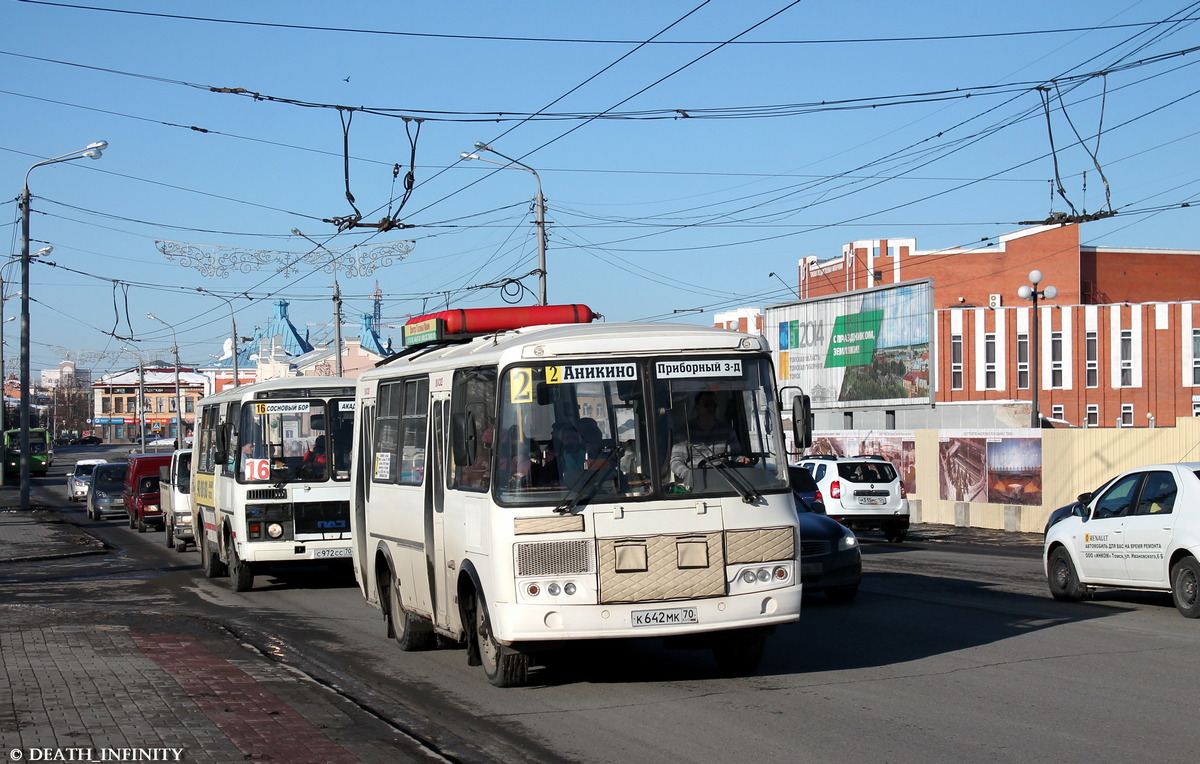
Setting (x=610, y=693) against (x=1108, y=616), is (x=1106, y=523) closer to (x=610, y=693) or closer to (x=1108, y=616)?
(x=1108, y=616)

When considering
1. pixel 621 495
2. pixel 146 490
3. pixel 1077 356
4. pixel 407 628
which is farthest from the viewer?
pixel 1077 356

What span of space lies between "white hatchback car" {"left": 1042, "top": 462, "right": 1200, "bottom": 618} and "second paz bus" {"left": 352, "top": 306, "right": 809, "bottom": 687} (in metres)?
5.59

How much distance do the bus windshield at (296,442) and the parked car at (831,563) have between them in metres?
6.50

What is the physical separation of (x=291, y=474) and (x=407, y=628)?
622 cm

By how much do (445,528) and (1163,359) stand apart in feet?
180

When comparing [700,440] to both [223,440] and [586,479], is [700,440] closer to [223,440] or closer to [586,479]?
[586,479]

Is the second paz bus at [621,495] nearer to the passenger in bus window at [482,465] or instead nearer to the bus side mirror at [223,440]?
the passenger in bus window at [482,465]

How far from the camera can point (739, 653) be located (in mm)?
9734

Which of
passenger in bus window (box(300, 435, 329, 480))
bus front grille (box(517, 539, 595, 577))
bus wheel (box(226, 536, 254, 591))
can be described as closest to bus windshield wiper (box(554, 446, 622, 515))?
bus front grille (box(517, 539, 595, 577))

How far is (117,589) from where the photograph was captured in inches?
718

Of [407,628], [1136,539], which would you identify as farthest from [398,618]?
[1136,539]

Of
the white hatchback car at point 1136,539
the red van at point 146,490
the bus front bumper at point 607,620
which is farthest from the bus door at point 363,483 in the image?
the red van at point 146,490

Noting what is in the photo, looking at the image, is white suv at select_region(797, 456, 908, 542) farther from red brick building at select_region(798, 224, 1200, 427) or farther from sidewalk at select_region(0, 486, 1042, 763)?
red brick building at select_region(798, 224, 1200, 427)

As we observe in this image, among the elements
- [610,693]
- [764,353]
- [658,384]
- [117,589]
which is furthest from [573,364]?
[117,589]
